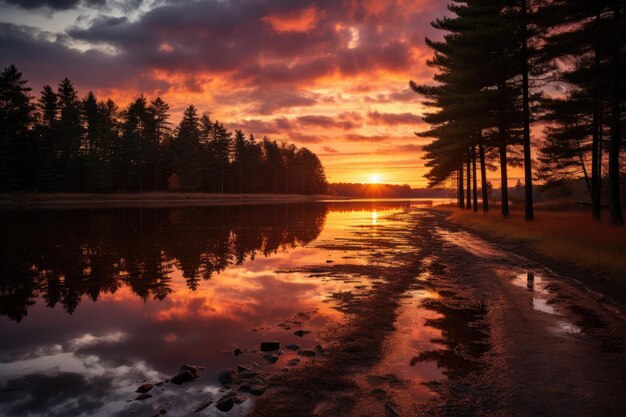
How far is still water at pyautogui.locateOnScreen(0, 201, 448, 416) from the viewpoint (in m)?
5.02

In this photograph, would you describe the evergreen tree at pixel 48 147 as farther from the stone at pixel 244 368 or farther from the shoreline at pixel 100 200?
the stone at pixel 244 368

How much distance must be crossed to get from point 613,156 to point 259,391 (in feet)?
76.7

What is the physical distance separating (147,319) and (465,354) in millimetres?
6167

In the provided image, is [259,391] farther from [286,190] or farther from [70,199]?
[286,190]

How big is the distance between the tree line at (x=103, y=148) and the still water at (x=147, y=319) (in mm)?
59288

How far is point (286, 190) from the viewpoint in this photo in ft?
441

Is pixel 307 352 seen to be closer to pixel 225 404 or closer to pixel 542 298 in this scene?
pixel 225 404

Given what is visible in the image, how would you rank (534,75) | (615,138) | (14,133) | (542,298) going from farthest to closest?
1. (14,133)
2. (534,75)
3. (615,138)
4. (542,298)

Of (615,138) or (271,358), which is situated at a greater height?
(615,138)

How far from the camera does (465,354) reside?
6184 millimetres

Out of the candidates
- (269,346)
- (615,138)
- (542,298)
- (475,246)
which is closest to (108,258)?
(269,346)

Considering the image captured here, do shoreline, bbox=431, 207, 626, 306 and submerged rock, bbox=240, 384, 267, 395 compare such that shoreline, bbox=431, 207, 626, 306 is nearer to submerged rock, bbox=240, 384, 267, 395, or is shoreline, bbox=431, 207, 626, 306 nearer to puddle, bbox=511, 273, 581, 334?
puddle, bbox=511, 273, 581, 334

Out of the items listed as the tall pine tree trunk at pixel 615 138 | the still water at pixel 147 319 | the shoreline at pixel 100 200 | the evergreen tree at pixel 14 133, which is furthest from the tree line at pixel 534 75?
the evergreen tree at pixel 14 133

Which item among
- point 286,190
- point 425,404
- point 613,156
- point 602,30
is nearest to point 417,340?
point 425,404
